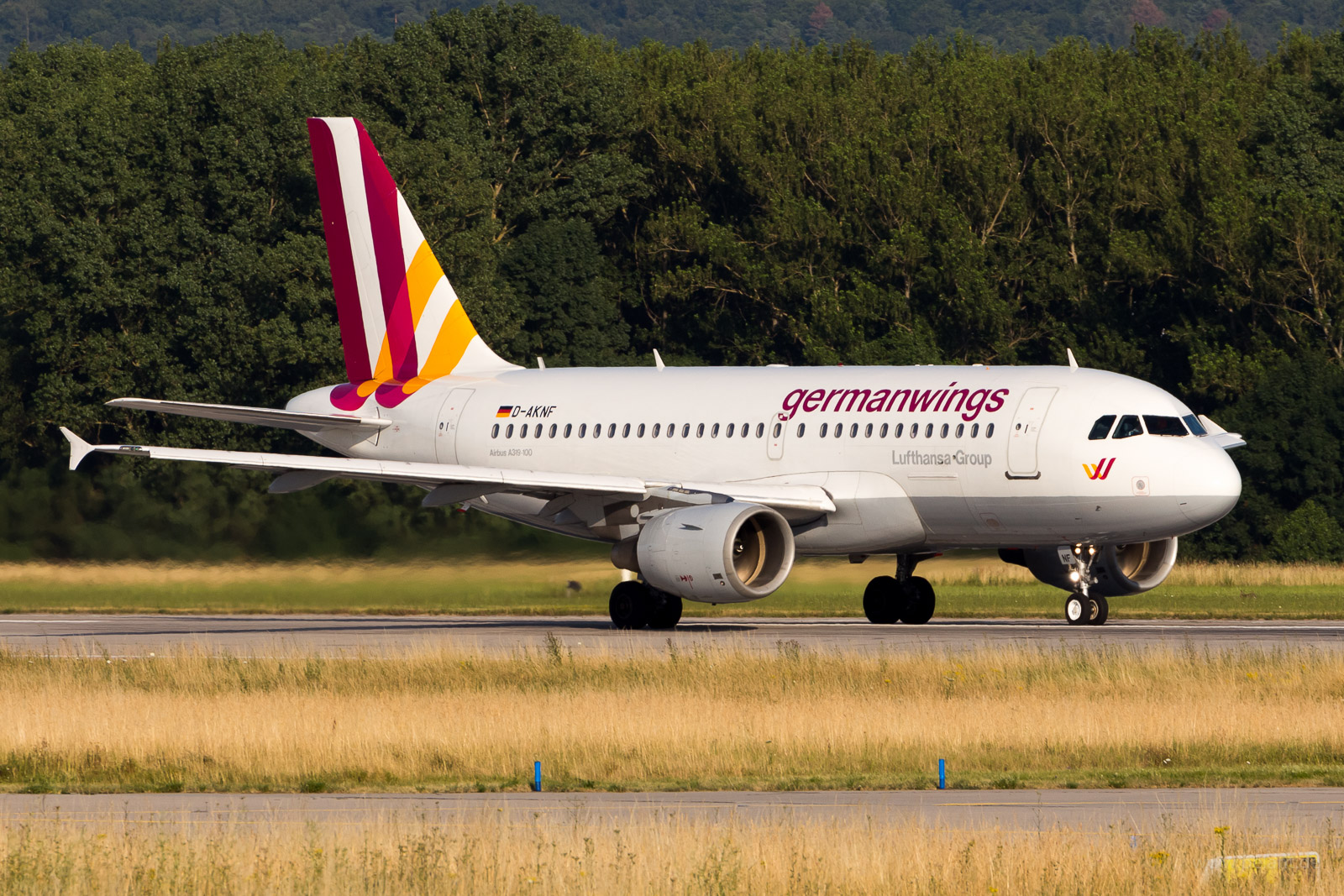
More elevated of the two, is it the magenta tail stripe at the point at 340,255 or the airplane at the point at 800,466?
the magenta tail stripe at the point at 340,255

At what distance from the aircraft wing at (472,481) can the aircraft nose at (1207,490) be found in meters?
5.80

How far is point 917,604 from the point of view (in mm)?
38594

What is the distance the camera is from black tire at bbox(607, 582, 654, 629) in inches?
1453

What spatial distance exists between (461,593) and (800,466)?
8169 millimetres

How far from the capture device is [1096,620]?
36062 mm

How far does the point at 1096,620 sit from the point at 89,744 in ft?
67.1

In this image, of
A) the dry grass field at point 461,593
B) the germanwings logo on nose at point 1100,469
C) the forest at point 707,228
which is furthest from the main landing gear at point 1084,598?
the forest at point 707,228

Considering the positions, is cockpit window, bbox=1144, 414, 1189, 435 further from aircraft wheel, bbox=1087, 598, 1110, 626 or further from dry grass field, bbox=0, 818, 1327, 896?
dry grass field, bbox=0, 818, 1327, 896

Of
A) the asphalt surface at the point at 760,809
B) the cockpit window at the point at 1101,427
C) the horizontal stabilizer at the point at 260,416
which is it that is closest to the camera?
the asphalt surface at the point at 760,809

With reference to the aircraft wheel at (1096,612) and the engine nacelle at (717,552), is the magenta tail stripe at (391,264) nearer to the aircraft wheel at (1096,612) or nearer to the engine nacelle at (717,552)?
the engine nacelle at (717,552)

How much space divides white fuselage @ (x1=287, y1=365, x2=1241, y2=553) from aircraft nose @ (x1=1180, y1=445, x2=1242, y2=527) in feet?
0.09

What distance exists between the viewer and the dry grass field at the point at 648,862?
12500 mm

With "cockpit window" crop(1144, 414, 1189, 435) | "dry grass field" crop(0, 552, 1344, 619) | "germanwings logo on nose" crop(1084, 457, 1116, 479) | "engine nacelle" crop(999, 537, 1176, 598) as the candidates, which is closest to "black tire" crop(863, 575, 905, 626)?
"dry grass field" crop(0, 552, 1344, 619)

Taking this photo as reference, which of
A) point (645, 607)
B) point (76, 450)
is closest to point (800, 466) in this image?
point (645, 607)
